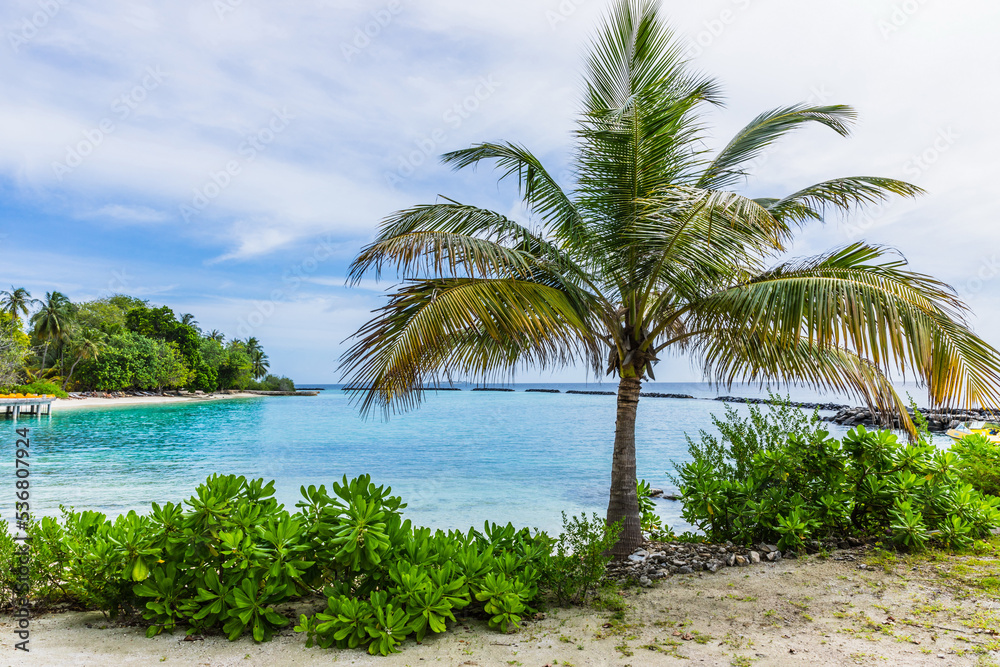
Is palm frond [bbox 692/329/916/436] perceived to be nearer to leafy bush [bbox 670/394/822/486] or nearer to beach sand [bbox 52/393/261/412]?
leafy bush [bbox 670/394/822/486]

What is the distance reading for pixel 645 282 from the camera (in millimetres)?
5168

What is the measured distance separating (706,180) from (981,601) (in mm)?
4311

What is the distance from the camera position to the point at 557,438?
89.7 ft

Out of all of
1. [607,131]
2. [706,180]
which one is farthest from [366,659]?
[706,180]

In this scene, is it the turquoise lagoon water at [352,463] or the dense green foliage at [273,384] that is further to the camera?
the dense green foliage at [273,384]

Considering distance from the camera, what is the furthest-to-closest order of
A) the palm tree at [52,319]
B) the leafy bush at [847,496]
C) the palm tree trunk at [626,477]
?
the palm tree at [52,319], the palm tree trunk at [626,477], the leafy bush at [847,496]

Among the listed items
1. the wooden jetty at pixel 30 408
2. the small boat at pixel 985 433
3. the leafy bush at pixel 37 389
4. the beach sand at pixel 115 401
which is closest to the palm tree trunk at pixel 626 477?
Result: the small boat at pixel 985 433

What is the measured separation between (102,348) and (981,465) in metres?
60.3

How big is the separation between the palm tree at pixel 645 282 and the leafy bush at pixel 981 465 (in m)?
2.53

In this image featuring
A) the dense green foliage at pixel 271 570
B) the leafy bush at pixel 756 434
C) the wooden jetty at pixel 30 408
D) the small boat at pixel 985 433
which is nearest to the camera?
the dense green foliage at pixel 271 570

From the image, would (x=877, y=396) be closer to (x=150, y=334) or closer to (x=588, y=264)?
(x=588, y=264)

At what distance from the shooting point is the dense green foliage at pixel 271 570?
325 cm

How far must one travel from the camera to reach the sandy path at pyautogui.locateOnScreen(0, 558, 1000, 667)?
3.01 metres

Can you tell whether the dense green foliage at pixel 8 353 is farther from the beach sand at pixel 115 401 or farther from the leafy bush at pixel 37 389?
the beach sand at pixel 115 401
